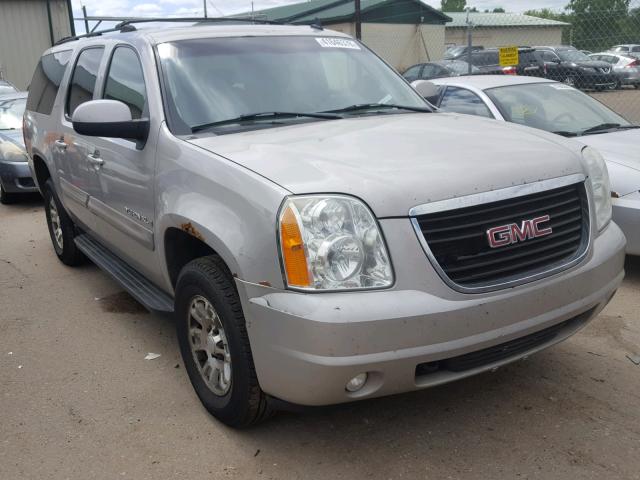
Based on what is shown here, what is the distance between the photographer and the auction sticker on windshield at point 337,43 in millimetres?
4254

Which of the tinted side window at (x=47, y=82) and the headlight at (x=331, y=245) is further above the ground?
the tinted side window at (x=47, y=82)

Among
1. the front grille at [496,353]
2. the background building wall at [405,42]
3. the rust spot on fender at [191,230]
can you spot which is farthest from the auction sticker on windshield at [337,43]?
the background building wall at [405,42]

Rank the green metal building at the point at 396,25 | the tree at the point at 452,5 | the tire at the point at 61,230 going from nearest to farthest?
the tire at the point at 61,230 < the green metal building at the point at 396,25 < the tree at the point at 452,5

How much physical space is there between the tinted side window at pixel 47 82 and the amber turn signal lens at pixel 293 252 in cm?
341

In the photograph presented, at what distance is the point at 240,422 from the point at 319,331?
2.78ft

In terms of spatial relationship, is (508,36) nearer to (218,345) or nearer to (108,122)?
(108,122)

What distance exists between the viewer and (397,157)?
9.31ft

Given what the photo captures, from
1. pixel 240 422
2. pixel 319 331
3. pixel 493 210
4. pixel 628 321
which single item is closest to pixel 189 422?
pixel 240 422

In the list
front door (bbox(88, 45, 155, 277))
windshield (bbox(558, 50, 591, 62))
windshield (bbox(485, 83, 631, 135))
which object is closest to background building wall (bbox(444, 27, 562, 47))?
windshield (bbox(558, 50, 591, 62))

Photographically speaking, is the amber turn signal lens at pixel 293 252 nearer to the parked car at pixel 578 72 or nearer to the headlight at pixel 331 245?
the headlight at pixel 331 245

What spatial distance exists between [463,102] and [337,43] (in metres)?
2.37

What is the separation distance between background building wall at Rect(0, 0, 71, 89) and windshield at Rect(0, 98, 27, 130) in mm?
12639

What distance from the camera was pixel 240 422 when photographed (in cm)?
300

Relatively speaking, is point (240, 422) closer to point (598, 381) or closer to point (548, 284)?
point (548, 284)
